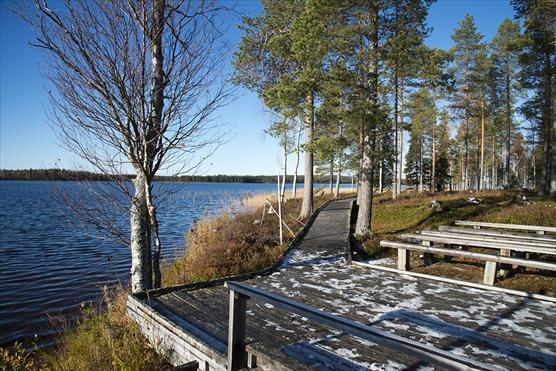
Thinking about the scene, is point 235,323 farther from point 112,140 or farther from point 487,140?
point 487,140

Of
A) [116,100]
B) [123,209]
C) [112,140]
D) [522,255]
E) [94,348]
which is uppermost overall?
[116,100]

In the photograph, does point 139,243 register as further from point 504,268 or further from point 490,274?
point 504,268

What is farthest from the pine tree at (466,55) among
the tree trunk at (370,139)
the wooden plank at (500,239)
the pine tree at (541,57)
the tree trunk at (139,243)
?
the tree trunk at (139,243)

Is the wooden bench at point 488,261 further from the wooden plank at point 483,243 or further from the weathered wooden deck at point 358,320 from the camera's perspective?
the weathered wooden deck at point 358,320

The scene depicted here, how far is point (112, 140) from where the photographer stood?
16.9ft

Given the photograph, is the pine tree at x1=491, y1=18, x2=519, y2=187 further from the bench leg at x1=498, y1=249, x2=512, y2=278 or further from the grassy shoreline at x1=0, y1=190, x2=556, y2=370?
the bench leg at x1=498, y1=249, x2=512, y2=278

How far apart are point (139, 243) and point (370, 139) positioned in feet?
25.0

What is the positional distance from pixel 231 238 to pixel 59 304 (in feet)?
16.0

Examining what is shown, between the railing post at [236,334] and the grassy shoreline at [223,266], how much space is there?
5.28 ft

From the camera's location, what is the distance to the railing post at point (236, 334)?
11.0 feet

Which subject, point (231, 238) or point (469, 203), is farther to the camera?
point (469, 203)

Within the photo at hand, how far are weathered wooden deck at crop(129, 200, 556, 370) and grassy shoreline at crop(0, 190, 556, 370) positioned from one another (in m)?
0.45

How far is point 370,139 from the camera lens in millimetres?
10516

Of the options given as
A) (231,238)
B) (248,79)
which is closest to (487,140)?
(248,79)
